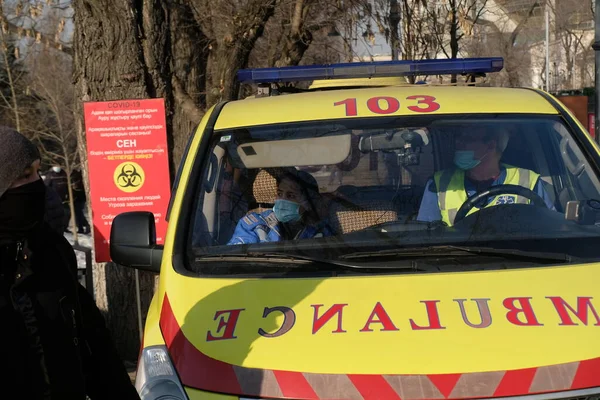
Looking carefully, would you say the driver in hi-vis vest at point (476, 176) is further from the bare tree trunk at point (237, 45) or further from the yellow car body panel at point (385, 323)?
the bare tree trunk at point (237, 45)

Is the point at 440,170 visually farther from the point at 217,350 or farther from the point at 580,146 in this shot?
the point at 217,350

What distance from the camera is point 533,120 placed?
13.4 ft

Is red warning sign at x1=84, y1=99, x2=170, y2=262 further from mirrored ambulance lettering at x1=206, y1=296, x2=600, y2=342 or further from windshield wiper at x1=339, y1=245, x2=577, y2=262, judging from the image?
mirrored ambulance lettering at x1=206, y1=296, x2=600, y2=342

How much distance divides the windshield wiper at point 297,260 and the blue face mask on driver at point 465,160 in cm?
84

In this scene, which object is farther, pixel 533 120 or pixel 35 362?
pixel 533 120

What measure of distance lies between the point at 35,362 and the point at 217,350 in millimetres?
720

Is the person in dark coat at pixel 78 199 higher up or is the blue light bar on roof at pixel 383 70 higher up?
the blue light bar on roof at pixel 383 70

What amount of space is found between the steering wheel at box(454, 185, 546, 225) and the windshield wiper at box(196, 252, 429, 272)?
63 centimetres

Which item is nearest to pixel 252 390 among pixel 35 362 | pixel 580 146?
pixel 35 362

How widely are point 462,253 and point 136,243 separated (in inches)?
52.3

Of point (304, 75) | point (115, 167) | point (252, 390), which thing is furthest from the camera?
point (115, 167)

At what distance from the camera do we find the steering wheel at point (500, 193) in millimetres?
3830

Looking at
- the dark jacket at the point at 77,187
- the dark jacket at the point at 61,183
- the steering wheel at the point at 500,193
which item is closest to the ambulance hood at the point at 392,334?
the steering wheel at the point at 500,193

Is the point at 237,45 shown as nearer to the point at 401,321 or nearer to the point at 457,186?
the point at 457,186
